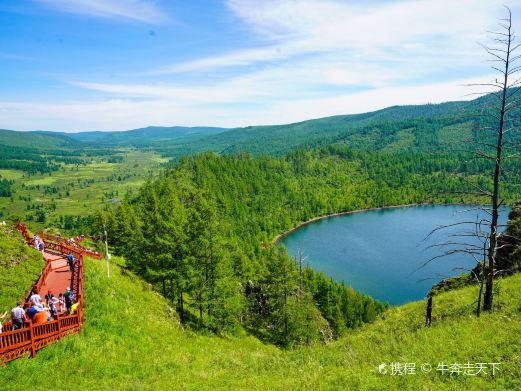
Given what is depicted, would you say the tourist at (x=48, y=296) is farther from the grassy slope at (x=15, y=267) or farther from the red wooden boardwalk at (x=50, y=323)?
the grassy slope at (x=15, y=267)

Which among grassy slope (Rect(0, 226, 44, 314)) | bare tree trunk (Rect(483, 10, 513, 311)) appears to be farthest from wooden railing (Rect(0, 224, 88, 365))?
bare tree trunk (Rect(483, 10, 513, 311))

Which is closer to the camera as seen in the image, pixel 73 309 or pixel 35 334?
pixel 35 334

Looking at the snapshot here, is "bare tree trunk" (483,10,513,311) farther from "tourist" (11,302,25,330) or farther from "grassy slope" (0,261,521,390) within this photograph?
"tourist" (11,302,25,330)

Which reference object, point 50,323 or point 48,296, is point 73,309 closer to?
point 50,323

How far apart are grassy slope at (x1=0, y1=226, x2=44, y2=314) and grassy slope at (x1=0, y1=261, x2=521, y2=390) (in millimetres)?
4335

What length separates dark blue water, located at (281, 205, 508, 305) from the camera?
102m

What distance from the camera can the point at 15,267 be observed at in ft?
87.3

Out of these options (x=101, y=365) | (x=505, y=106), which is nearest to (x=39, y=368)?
(x=101, y=365)

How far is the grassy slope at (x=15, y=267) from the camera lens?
23.0 meters

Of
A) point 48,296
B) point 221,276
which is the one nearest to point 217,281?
point 221,276

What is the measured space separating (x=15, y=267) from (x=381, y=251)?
407 feet

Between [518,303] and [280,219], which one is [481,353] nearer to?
[518,303]

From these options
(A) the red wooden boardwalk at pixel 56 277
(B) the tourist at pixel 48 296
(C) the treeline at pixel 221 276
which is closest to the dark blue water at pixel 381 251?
(C) the treeline at pixel 221 276

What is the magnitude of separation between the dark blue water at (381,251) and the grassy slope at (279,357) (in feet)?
175
